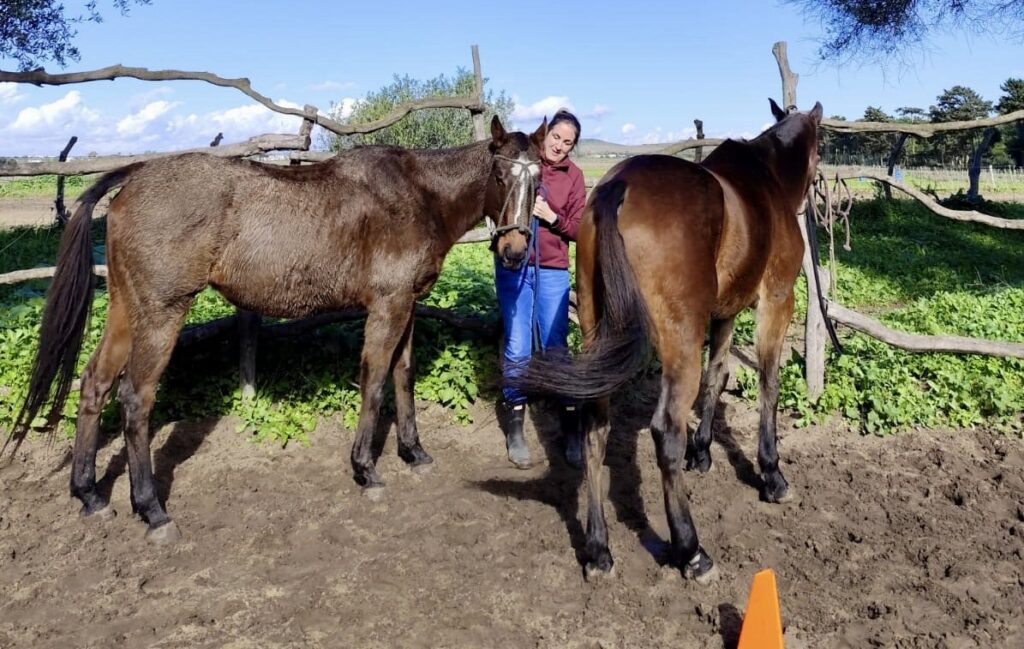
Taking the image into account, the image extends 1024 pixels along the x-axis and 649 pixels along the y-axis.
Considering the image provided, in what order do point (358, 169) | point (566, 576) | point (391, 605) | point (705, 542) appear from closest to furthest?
1. point (391, 605)
2. point (566, 576)
3. point (705, 542)
4. point (358, 169)

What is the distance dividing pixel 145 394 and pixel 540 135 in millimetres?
2677

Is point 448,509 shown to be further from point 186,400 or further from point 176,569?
point 186,400

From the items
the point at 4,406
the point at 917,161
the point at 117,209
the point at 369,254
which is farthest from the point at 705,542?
the point at 917,161

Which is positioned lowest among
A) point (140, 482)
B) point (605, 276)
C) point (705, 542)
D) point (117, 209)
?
point (705, 542)

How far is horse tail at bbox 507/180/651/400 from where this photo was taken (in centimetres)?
330

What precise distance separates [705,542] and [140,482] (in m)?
3.04

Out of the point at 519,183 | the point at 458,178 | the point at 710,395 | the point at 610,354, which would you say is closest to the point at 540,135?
the point at 519,183

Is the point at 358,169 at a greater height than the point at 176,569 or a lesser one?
greater

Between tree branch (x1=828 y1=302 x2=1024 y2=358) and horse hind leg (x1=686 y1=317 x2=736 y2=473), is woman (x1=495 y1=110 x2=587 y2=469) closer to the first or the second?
horse hind leg (x1=686 y1=317 x2=736 y2=473)

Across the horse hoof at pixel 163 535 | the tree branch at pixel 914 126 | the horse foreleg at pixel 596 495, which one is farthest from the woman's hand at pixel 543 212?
the horse hoof at pixel 163 535

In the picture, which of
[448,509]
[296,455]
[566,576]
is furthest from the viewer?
[296,455]

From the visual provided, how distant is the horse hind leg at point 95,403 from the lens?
13.7 ft

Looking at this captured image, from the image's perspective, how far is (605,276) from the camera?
3357 mm

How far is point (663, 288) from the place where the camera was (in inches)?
136
